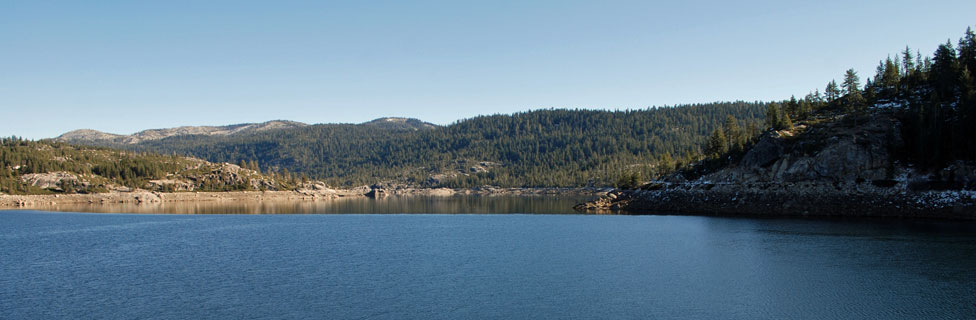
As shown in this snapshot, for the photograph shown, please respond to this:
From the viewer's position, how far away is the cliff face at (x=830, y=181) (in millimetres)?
69188

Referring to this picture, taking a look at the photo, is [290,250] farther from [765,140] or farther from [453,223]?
[765,140]

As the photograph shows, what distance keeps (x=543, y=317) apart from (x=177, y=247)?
39.8m

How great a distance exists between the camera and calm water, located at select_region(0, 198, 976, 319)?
99.3 feet

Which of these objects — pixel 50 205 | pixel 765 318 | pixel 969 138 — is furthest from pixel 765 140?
pixel 50 205

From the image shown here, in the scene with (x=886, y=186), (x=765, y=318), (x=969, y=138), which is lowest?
(x=765, y=318)

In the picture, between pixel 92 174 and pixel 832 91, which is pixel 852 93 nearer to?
pixel 832 91

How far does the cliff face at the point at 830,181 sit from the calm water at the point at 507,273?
7647 mm

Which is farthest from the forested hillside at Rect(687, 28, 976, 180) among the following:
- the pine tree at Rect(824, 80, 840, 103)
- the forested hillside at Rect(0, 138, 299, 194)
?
the forested hillside at Rect(0, 138, 299, 194)

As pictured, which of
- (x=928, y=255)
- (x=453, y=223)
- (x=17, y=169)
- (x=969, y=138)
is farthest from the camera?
(x=17, y=169)

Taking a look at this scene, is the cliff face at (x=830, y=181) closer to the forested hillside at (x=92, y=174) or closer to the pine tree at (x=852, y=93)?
the pine tree at (x=852, y=93)

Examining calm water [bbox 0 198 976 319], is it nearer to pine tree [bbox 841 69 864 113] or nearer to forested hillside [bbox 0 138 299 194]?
pine tree [bbox 841 69 864 113]

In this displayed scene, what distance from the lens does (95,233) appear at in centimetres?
6594

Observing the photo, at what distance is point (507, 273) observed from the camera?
39.8 m

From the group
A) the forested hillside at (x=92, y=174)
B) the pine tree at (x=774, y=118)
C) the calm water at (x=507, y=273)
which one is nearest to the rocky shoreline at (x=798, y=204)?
the calm water at (x=507, y=273)
